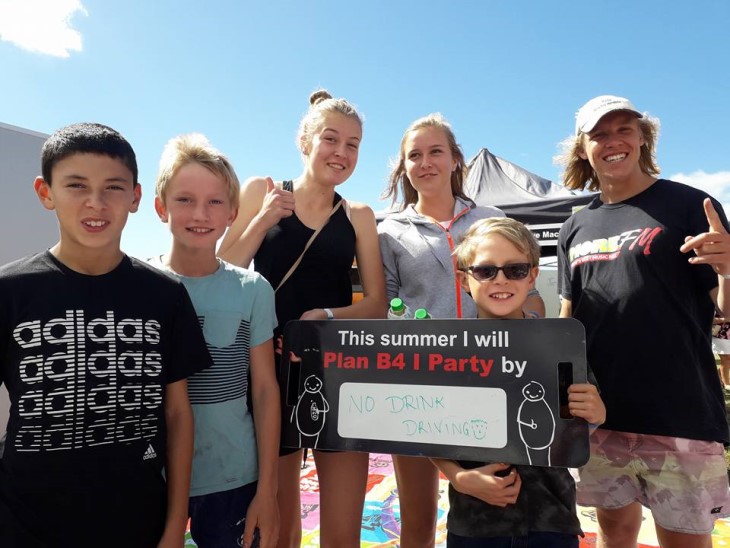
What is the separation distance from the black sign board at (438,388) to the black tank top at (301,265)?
22 cm

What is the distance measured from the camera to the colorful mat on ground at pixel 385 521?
276cm

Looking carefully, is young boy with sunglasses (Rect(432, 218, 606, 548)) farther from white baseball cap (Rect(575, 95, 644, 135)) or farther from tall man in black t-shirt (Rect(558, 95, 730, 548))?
white baseball cap (Rect(575, 95, 644, 135))

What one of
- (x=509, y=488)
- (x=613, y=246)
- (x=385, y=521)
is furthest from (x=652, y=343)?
(x=385, y=521)

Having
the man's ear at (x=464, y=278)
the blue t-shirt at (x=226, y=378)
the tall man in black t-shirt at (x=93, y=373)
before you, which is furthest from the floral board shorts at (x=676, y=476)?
the tall man in black t-shirt at (x=93, y=373)

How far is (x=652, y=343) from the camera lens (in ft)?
5.74

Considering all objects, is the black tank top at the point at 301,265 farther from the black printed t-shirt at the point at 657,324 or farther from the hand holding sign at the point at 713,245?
the hand holding sign at the point at 713,245

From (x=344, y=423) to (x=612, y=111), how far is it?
1.69 metres

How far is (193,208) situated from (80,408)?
0.72 metres

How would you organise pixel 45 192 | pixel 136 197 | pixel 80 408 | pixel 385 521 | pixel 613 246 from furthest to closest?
pixel 385 521 < pixel 613 246 < pixel 136 197 < pixel 45 192 < pixel 80 408

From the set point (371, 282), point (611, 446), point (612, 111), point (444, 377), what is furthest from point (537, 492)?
point (612, 111)

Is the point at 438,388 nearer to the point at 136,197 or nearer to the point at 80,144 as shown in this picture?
the point at 136,197

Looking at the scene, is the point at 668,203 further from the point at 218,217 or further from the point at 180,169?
the point at 180,169

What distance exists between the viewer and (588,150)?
2016 millimetres

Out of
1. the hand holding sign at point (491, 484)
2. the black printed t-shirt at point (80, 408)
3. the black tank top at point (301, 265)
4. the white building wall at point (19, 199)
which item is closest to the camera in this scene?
the black printed t-shirt at point (80, 408)
